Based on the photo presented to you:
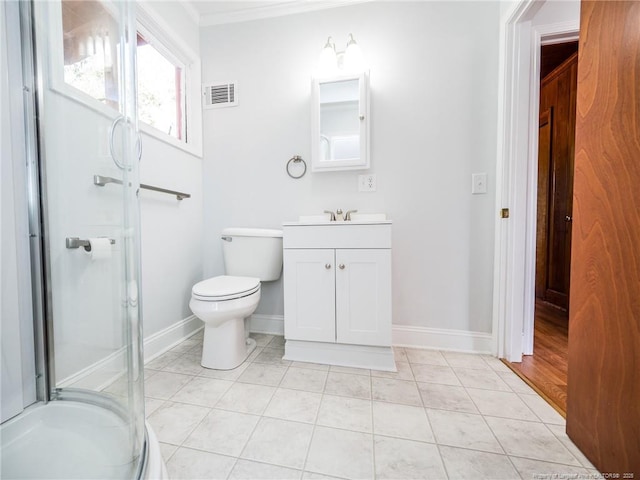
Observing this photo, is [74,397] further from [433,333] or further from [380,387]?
[433,333]

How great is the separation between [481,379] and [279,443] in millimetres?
1015

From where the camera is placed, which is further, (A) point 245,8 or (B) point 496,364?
(A) point 245,8

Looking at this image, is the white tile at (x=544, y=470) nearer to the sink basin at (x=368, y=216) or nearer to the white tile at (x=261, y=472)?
the white tile at (x=261, y=472)

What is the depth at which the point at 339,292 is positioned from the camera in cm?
142

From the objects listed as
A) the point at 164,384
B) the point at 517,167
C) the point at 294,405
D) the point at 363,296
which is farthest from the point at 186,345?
the point at 517,167

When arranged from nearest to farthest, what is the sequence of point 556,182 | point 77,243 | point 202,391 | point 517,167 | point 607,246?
point 607,246
point 77,243
point 202,391
point 517,167
point 556,182

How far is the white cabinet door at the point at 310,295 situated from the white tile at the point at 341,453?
52 cm

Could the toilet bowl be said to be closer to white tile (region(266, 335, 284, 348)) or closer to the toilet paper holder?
white tile (region(266, 335, 284, 348))

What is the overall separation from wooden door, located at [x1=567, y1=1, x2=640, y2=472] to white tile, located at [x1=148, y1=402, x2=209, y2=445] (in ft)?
4.34

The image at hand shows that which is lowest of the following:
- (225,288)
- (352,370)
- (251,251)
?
(352,370)

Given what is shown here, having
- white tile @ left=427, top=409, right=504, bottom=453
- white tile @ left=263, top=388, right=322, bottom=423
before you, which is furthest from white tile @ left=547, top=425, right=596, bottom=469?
white tile @ left=263, top=388, right=322, bottom=423

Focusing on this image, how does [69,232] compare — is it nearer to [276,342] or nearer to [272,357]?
[272,357]

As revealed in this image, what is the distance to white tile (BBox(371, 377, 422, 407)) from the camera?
1129 millimetres

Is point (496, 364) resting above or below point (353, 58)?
below
